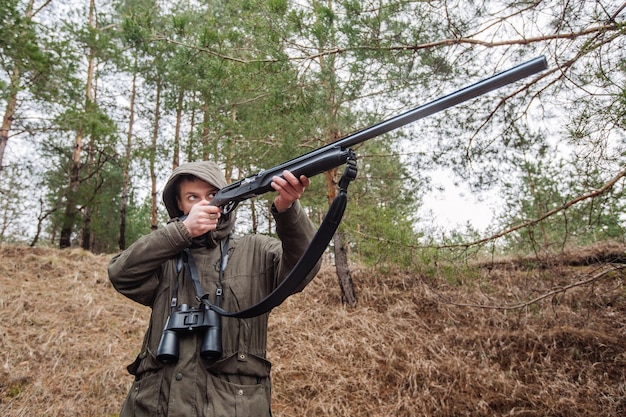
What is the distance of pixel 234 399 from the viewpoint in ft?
5.93

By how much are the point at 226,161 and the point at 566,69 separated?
6645mm

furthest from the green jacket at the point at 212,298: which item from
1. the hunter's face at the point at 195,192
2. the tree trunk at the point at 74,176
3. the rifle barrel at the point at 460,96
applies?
the tree trunk at the point at 74,176

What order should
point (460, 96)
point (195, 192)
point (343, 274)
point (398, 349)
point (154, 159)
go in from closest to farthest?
point (460, 96)
point (195, 192)
point (398, 349)
point (343, 274)
point (154, 159)

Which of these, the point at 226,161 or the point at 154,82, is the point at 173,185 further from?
the point at 154,82

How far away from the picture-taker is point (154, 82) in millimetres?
14461

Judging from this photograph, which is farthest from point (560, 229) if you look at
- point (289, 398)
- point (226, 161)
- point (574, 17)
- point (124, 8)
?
point (124, 8)

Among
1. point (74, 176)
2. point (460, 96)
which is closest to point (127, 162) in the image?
point (74, 176)

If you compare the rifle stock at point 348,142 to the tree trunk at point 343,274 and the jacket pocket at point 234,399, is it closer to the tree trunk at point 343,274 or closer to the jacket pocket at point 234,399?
the jacket pocket at point 234,399

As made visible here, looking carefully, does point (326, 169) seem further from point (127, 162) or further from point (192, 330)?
point (127, 162)

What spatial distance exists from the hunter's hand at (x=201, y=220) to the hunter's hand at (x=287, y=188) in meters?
0.37

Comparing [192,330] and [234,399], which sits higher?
[192,330]

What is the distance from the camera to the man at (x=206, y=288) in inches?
72.2

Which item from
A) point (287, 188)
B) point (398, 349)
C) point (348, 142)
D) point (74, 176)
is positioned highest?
point (74, 176)

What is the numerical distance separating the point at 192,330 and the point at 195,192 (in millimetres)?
904
